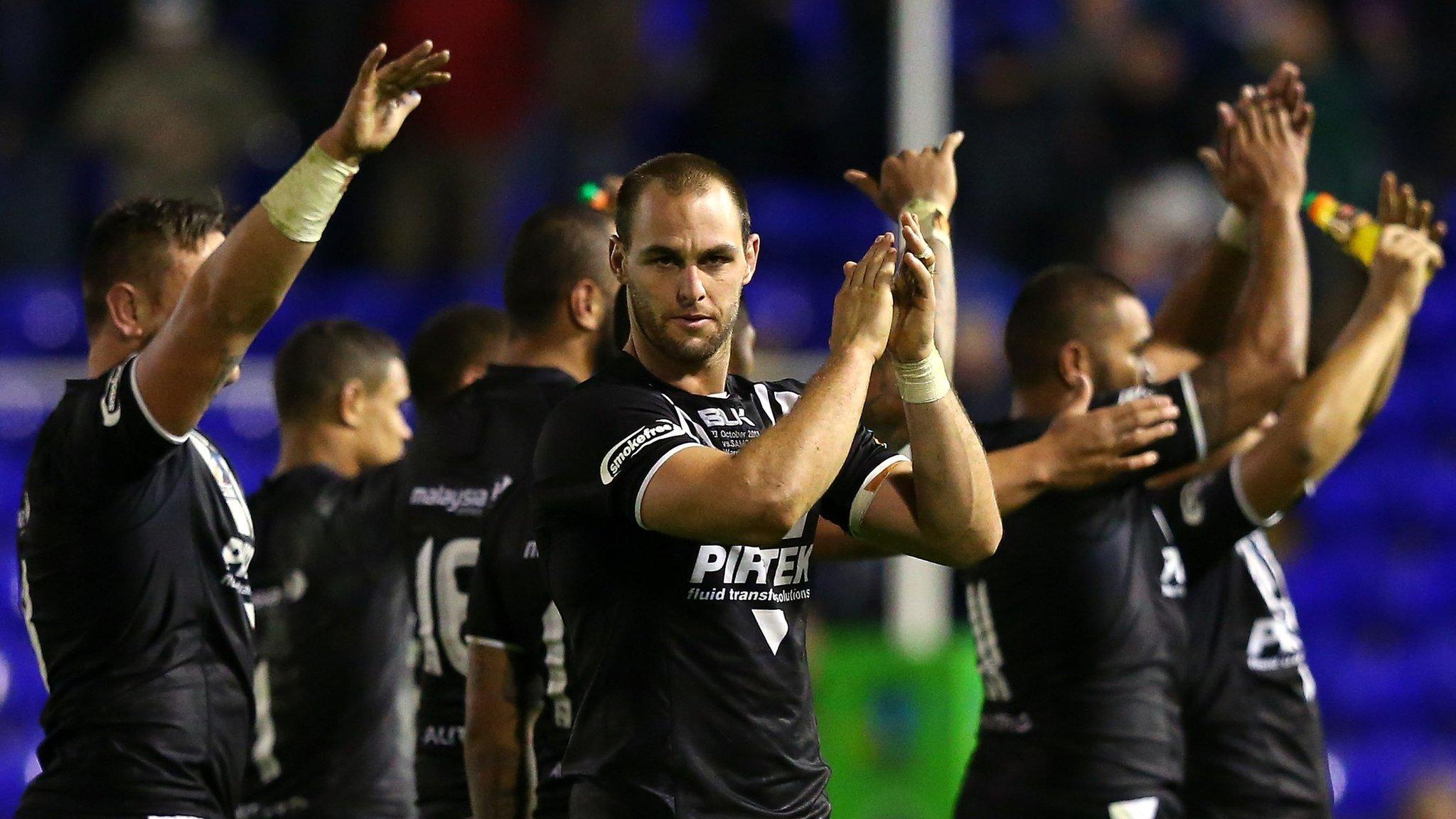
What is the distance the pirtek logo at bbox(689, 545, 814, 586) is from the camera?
373 centimetres

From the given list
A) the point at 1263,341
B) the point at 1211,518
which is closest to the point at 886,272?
the point at 1263,341

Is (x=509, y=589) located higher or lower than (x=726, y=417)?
lower

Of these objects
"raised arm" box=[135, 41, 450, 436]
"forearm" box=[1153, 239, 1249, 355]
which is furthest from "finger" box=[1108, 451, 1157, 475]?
"raised arm" box=[135, 41, 450, 436]

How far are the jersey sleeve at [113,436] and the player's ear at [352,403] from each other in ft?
5.74

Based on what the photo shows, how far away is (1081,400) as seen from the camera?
4805 mm

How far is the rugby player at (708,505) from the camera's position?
361cm

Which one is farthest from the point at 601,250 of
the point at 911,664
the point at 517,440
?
the point at 911,664

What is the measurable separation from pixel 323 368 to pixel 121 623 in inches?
71.9

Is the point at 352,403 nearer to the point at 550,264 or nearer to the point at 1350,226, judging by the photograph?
the point at 550,264

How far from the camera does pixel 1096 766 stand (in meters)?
5.06

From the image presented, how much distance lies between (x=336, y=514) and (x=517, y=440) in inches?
37.3

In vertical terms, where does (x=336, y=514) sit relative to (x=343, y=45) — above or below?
below

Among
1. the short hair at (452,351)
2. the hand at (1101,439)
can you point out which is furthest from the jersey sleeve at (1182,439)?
the short hair at (452,351)

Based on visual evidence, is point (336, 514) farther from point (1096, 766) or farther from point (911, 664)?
point (911, 664)
